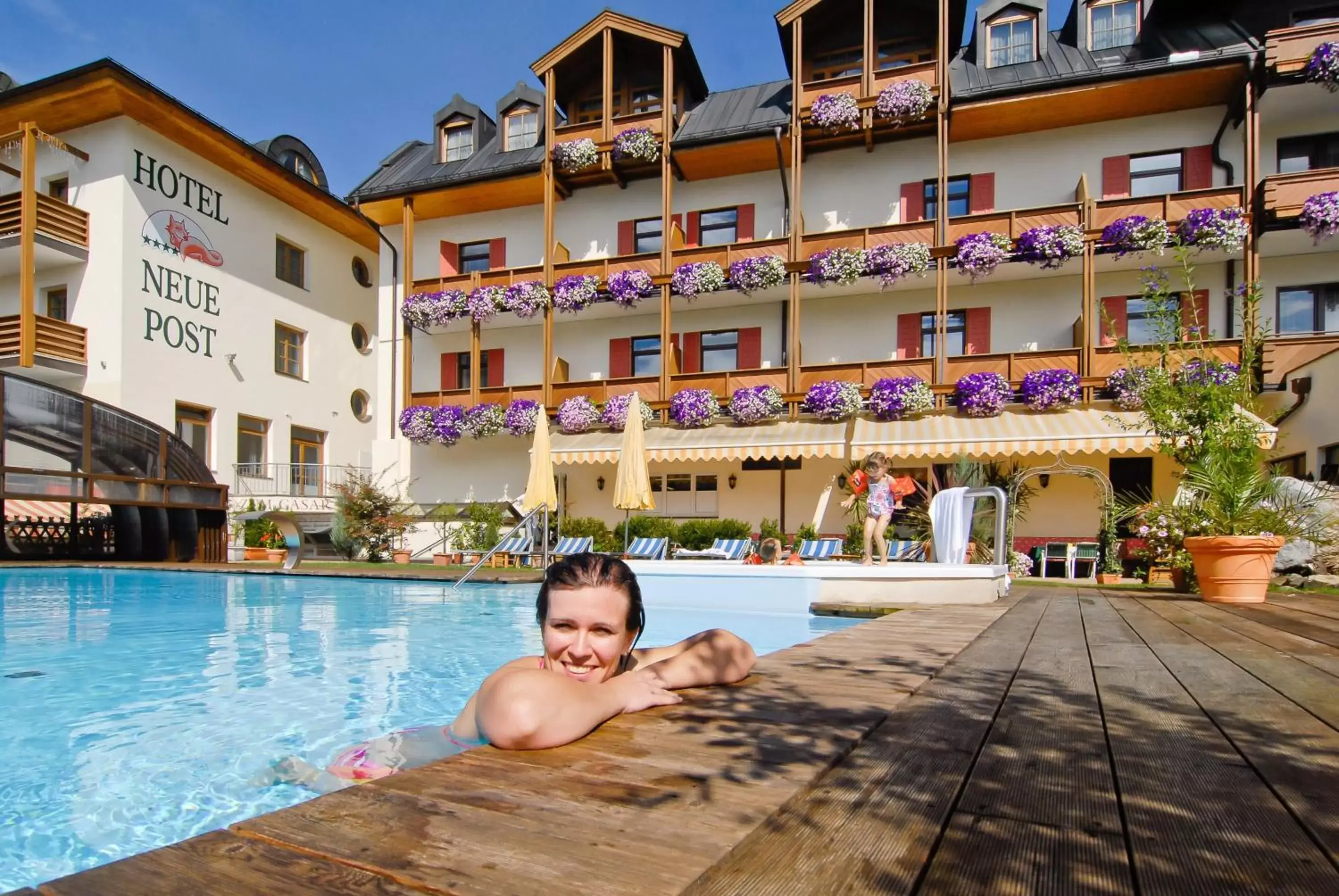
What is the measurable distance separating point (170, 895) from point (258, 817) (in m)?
0.34

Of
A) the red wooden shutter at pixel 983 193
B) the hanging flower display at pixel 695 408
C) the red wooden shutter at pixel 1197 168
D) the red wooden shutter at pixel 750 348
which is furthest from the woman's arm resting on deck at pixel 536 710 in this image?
the red wooden shutter at pixel 1197 168

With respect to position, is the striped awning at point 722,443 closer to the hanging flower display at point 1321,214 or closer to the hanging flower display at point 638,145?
the hanging flower display at point 638,145

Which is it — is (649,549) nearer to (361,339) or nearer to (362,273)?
(361,339)

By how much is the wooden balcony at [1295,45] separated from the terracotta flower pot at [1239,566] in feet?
43.5

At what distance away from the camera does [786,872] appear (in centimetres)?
123

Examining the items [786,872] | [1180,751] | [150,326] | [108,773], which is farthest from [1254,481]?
[150,326]

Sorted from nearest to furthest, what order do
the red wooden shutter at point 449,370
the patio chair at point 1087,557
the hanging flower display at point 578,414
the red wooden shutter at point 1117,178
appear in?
the patio chair at point 1087,557
the red wooden shutter at point 1117,178
the hanging flower display at point 578,414
the red wooden shutter at point 449,370

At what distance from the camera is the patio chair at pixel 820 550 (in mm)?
15086

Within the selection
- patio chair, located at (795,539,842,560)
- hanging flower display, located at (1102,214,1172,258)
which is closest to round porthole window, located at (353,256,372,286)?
patio chair, located at (795,539,842,560)

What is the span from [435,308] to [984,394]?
14310 mm

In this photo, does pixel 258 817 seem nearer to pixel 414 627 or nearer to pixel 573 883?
pixel 573 883

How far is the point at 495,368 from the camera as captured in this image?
22.2m

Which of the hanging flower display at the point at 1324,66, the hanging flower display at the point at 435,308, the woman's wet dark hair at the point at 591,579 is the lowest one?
the woman's wet dark hair at the point at 591,579

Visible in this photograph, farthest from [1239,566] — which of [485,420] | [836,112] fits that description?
[485,420]
